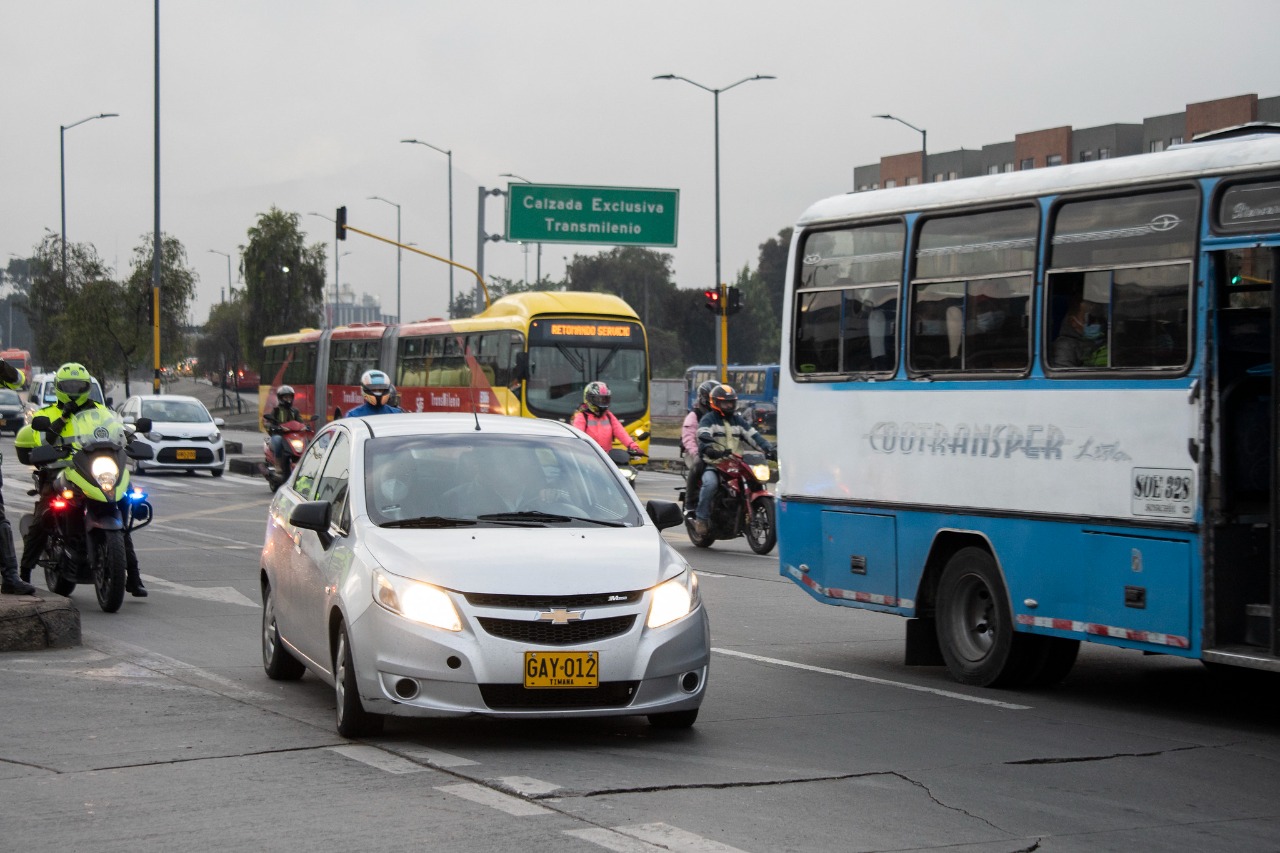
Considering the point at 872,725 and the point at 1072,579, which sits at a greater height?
the point at 1072,579

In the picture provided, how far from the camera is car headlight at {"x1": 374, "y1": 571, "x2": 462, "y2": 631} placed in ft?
25.4

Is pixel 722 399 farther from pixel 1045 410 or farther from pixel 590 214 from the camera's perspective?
pixel 590 214

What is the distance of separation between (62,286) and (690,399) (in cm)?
2469

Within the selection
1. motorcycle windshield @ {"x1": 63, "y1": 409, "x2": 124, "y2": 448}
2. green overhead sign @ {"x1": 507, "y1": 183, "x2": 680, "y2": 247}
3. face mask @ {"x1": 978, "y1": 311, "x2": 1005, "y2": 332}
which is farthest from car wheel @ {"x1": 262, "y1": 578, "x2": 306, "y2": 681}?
green overhead sign @ {"x1": 507, "y1": 183, "x2": 680, "y2": 247}

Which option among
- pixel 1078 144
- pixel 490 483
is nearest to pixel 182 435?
pixel 490 483

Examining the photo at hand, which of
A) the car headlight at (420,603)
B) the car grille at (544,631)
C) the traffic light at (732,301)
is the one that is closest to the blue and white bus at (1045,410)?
the car grille at (544,631)

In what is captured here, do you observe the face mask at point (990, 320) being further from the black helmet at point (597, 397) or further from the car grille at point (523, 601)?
the black helmet at point (597, 397)

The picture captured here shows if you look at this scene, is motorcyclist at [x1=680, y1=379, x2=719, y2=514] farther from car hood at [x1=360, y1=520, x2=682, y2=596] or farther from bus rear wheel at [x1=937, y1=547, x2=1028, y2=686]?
car hood at [x1=360, y1=520, x2=682, y2=596]

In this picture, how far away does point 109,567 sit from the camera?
43.2ft

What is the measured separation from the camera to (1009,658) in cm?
1006

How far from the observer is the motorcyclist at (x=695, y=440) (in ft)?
60.8

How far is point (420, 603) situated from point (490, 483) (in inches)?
50.0

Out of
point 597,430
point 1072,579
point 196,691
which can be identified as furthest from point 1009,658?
point 597,430

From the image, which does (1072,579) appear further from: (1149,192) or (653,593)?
(653,593)
